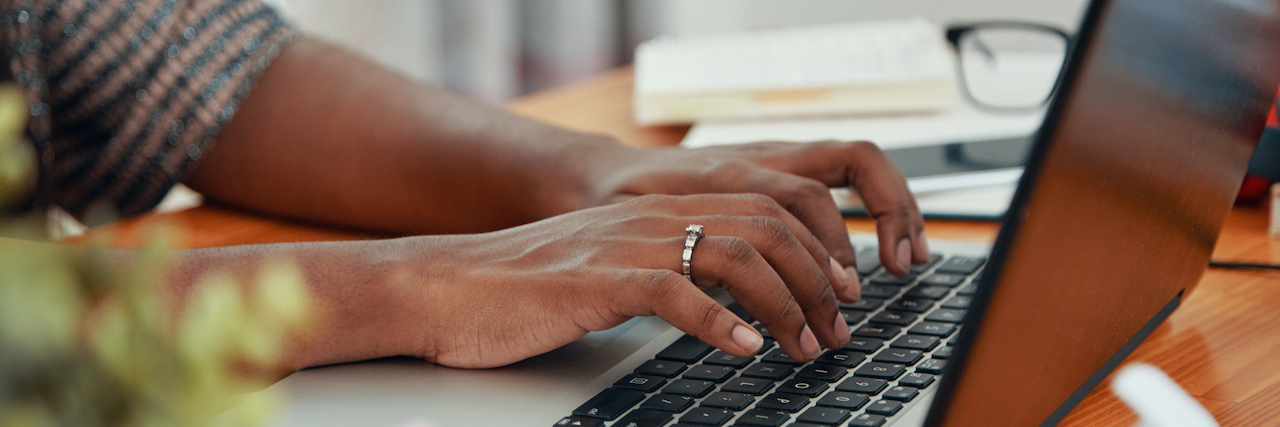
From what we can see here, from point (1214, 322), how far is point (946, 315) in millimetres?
139

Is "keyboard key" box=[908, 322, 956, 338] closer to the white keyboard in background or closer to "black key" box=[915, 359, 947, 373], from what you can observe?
"black key" box=[915, 359, 947, 373]

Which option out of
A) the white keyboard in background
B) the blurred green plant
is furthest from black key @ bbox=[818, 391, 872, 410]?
the white keyboard in background

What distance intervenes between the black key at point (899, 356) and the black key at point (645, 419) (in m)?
0.11

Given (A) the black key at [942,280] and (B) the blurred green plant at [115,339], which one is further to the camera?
(A) the black key at [942,280]

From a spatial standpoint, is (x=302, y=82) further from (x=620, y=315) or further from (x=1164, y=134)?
(x=1164, y=134)

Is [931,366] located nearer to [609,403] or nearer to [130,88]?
[609,403]

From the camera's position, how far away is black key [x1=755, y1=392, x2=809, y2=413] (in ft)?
1.22

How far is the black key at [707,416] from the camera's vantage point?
0.36 m

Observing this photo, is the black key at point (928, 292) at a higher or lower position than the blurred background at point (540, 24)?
lower

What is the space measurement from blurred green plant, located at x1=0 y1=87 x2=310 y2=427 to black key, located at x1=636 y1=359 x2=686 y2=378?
29 cm

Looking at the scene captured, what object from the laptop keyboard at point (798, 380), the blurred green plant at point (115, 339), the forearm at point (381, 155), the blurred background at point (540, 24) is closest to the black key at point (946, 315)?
the laptop keyboard at point (798, 380)

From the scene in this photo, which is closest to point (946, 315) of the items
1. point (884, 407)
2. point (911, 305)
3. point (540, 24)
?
point (911, 305)

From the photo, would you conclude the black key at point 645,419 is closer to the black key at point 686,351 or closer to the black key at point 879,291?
the black key at point 686,351

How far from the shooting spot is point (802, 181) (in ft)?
1.81
